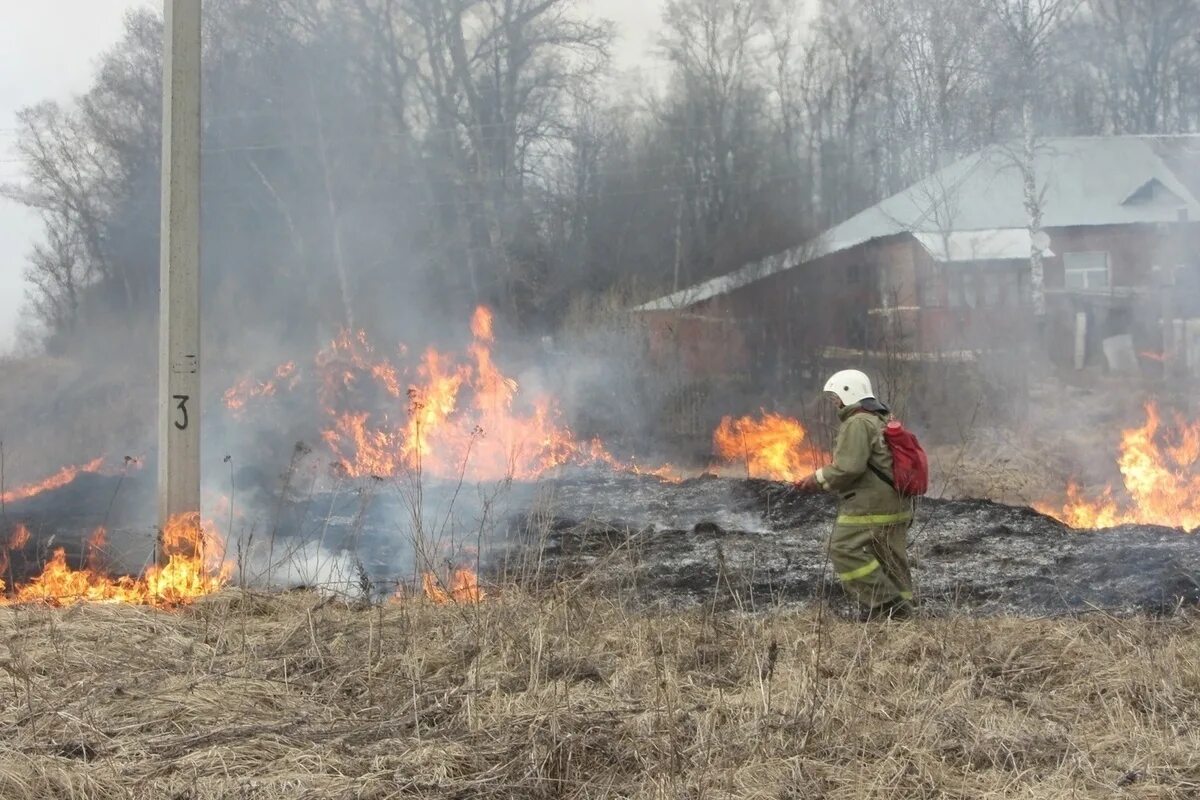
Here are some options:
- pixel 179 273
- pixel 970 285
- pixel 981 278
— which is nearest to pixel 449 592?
pixel 179 273

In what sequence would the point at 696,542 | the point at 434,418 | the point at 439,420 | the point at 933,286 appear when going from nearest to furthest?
1. the point at 696,542
2. the point at 434,418
3. the point at 439,420
4. the point at 933,286

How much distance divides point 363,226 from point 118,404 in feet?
19.2

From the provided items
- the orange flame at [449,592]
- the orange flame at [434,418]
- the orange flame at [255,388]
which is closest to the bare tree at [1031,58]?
the orange flame at [434,418]

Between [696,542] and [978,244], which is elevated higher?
[978,244]

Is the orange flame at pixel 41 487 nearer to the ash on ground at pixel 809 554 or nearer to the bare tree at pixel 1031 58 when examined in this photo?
the ash on ground at pixel 809 554

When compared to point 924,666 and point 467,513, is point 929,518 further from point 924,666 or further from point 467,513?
point 924,666

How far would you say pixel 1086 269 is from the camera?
27656 millimetres

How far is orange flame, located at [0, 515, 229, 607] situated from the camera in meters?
6.57

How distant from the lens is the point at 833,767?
3.66 m

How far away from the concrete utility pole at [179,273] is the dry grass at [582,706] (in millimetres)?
1268

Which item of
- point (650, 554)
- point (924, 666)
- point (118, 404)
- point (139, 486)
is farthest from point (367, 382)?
point (924, 666)

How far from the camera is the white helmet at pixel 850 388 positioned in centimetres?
676

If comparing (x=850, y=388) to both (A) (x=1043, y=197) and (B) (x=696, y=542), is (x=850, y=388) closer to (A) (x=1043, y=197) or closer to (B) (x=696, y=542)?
(B) (x=696, y=542)

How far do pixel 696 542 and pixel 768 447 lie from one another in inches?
274
